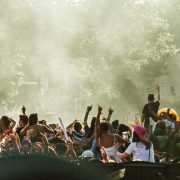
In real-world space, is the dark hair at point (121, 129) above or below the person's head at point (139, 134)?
above

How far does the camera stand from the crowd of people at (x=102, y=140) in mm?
11211

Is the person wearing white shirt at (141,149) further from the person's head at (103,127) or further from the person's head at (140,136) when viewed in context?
the person's head at (103,127)

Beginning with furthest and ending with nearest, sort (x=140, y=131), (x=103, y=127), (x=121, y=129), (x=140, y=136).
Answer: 1. (x=121, y=129)
2. (x=103, y=127)
3. (x=140, y=136)
4. (x=140, y=131)

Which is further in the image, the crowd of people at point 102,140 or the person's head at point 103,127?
the person's head at point 103,127

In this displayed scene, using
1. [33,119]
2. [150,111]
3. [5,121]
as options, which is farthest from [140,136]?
[150,111]

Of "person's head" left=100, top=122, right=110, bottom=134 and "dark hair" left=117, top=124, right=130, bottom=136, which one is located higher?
"dark hair" left=117, top=124, right=130, bottom=136

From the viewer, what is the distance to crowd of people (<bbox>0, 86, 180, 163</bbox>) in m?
11.2

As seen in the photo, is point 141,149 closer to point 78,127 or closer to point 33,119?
point 33,119

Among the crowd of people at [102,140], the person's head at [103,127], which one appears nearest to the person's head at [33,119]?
the crowd of people at [102,140]

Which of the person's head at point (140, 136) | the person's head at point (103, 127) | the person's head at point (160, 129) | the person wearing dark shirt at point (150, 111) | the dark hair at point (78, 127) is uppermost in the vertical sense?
the person wearing dark shirt at point (150, 111)

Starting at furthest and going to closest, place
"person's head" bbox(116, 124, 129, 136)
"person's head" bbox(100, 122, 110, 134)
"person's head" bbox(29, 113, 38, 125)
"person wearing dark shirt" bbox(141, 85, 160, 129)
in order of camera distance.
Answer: "person wearing dark shirt" bbox(141, 85, 160, 129), "person's head" bbox(116, 124, 129, 136), "person's head" bbox(29, 113, 38, 125), "person's head" bbox(100, 122, 110, 134)

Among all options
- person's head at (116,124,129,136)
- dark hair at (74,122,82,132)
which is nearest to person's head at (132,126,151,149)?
person's head at (116,124,129,136)

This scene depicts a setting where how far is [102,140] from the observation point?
1195 cm

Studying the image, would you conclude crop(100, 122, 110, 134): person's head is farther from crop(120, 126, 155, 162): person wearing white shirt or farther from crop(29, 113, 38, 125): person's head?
crop(29, 113, 38, 125): person's head
